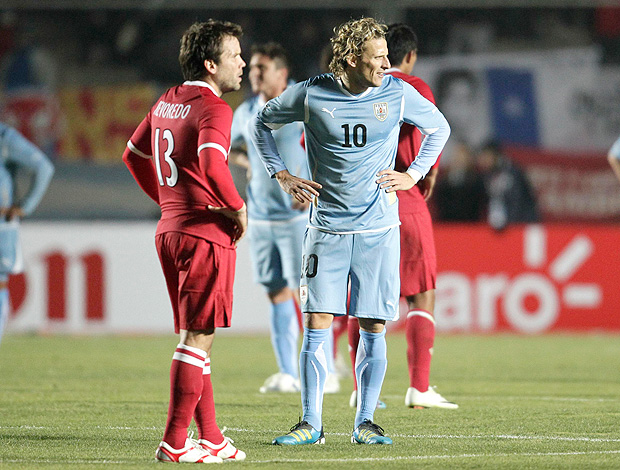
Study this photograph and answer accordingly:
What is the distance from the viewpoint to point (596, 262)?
12.7 meters

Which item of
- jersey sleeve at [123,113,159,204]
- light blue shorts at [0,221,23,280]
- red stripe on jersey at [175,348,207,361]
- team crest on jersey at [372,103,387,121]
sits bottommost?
red stripe on jersey at [175,348,207,361]

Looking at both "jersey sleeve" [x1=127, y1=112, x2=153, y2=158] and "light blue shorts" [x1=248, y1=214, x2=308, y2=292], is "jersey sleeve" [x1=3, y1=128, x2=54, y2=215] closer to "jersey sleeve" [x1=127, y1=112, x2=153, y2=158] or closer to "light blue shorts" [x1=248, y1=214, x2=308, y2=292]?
"light blue shorts" [x1=248, y1=214, x2=308, y2=292]

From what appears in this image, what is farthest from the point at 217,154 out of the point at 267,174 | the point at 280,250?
the point at 280,250

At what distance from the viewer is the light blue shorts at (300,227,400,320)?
5.37 meters

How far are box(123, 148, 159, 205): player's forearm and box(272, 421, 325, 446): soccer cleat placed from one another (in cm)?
125

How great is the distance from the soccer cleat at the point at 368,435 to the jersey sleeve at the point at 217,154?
129 centimetres

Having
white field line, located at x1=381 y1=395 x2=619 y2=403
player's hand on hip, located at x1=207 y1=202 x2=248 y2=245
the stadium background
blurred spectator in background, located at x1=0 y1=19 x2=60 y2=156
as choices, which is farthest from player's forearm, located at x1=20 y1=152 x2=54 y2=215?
blurred spectator in background, located at x1=0 y1=19 x2=60 y2=156

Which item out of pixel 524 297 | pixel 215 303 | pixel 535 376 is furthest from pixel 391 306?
pixel 524 297

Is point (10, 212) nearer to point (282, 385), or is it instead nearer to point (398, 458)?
point (282, 385)

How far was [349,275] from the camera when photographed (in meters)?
5.45

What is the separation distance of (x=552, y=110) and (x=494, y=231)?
464 centimetres

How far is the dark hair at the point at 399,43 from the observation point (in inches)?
269

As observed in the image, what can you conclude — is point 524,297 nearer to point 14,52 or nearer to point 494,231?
point 494,231

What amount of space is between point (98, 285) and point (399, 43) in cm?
689
